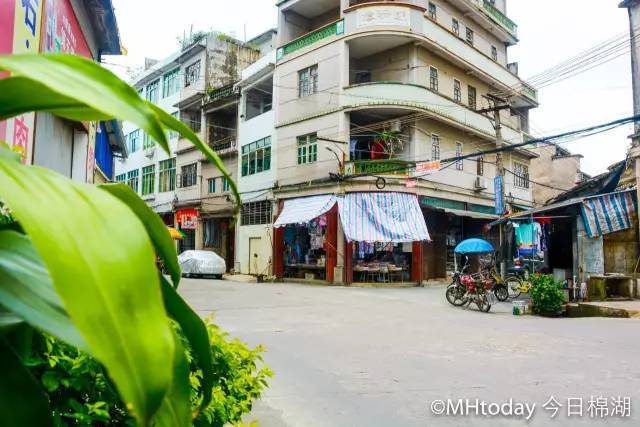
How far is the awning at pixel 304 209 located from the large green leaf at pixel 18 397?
50.7ft

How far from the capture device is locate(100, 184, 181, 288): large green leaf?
Result: 664 millimetres

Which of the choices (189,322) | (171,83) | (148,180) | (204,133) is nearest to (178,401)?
(189,322)

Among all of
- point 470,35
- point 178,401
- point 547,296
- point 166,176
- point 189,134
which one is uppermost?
point 470,35

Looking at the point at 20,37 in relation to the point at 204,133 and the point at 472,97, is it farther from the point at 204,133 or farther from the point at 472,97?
the point at 204,133

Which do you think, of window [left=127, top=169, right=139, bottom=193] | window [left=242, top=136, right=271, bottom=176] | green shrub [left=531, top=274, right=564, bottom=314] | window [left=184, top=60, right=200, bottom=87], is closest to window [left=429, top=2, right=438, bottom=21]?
window [left=242, top=136, right=271, bottom=176]

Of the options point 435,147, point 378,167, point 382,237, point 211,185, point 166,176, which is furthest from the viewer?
point 166,176

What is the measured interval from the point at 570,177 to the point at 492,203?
1015 centimetres

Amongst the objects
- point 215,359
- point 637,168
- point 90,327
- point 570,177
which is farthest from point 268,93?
point 90,327

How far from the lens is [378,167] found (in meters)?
16.2

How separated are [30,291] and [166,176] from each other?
27052 millimetres

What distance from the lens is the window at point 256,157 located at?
768 inches

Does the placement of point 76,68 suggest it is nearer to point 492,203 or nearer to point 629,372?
point 629,372

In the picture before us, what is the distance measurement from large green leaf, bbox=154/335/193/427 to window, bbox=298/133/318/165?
16.9 m

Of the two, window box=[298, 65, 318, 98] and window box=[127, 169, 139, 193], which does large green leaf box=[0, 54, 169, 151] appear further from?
window box=[127, 169, 139, 193]
